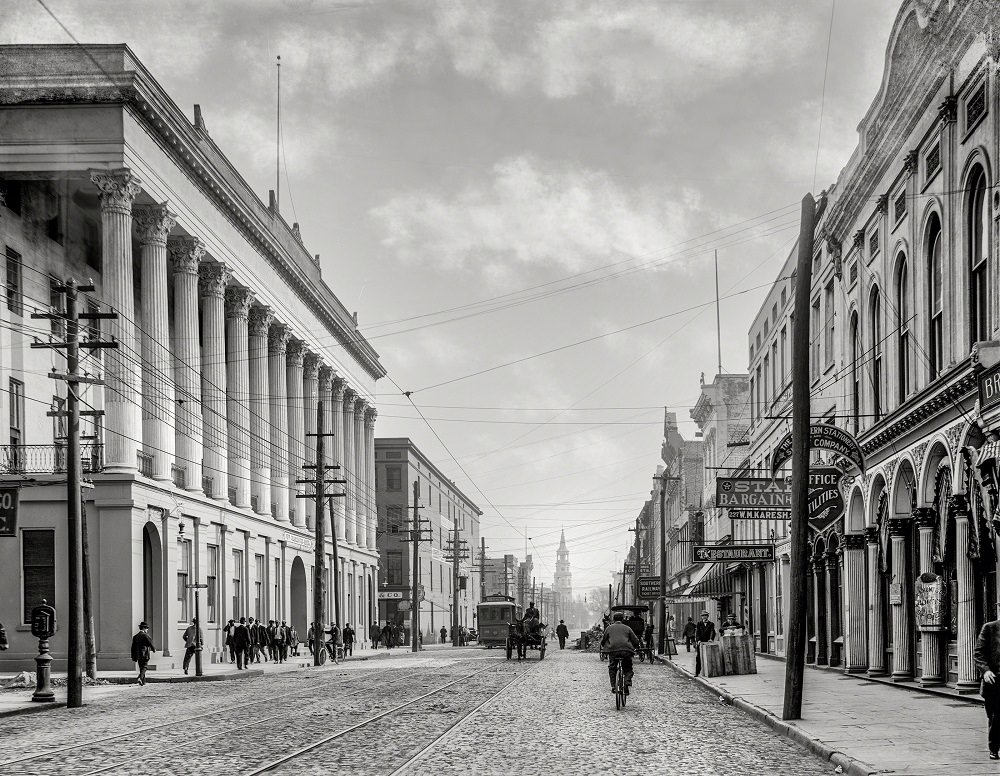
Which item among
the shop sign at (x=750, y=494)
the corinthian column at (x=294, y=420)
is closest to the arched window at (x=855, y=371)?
the shop sign at (x=750, y=494)

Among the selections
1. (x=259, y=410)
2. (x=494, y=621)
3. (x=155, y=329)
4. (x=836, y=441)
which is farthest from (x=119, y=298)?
(x=494, y=621)

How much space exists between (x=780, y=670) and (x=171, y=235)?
25.4 meters

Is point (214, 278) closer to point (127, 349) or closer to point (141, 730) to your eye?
point (127, 349)

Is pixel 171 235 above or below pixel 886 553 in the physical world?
A: above

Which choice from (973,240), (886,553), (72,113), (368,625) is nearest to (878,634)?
(886,553)

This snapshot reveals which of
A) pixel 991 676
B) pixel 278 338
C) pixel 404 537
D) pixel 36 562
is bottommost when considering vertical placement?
pixel 404 537

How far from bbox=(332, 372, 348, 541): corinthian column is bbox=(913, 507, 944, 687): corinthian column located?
5147 centimetres

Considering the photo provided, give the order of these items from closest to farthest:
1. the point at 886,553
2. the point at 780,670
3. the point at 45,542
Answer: the point at 886,553 < the point at 780,670 < the point at 45,542

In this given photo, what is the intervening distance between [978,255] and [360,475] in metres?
62.7

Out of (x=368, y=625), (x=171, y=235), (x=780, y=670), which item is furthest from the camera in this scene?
(x=368, y=625)

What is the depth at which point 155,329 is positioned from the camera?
42.2 m

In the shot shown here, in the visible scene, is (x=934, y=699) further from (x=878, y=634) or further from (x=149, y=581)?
(x=149, y=581)

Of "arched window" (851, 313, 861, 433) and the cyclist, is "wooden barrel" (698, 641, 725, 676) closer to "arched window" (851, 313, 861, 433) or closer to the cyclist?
"arched window" (851, 313, 861, 433)

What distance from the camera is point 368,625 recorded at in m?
83.0
